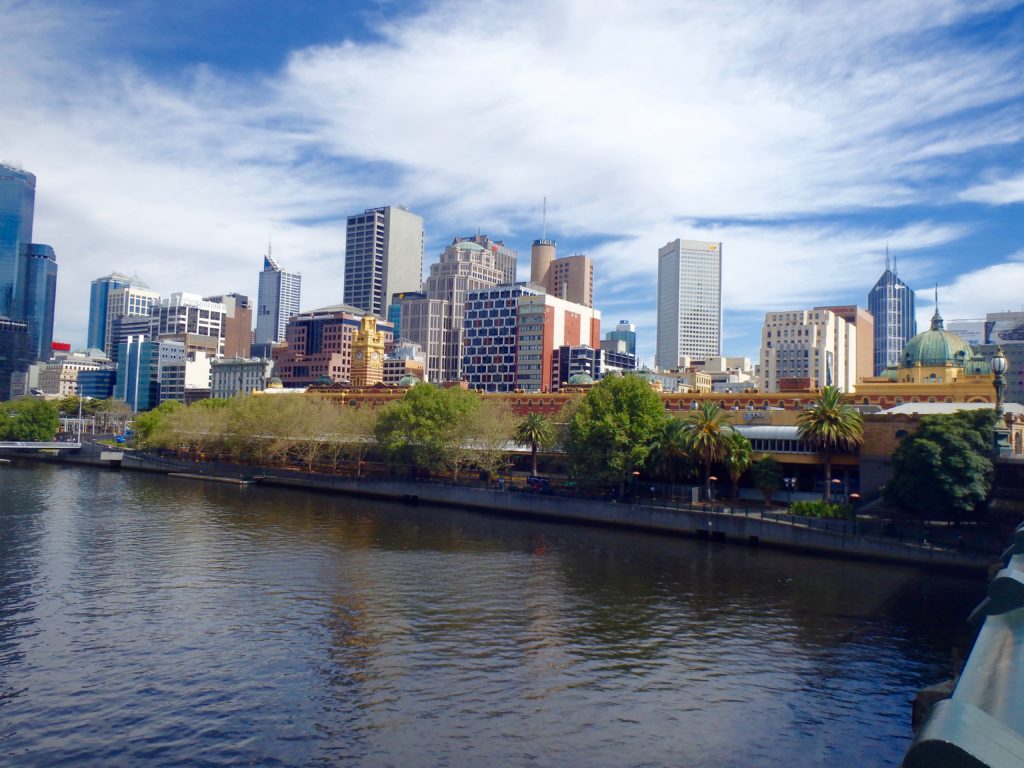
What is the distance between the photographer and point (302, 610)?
141 ft

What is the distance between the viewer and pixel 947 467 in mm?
60938

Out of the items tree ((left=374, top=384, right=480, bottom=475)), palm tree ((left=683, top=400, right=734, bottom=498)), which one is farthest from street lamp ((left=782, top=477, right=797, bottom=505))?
tree ((left=374, top=384, right=480, bottom=475))

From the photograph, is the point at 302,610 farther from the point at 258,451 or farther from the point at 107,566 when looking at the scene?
the point at 258,451

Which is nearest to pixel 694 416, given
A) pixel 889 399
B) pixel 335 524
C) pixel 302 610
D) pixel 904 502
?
pixel 904 502

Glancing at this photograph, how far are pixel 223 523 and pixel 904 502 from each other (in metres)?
58.3

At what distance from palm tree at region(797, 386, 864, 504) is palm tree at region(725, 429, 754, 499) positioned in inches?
264

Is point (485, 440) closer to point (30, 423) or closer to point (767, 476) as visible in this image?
point (767, 476)

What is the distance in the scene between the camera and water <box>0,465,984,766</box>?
27453 millimetres

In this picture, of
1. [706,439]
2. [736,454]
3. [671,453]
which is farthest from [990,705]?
[671,453]

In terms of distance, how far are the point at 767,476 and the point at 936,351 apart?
3704 cm

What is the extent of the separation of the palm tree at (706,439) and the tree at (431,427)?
29.0 meters

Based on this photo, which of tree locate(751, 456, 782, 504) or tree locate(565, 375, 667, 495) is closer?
tree locate(751, 456, 782, 504)

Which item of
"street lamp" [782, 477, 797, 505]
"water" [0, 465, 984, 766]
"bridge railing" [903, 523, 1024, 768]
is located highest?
"bridge railing" [903, 523, 1024, 768]

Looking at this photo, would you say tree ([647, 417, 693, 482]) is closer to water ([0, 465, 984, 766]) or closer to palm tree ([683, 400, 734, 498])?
palm tree ([683, 400, 734, 498])
